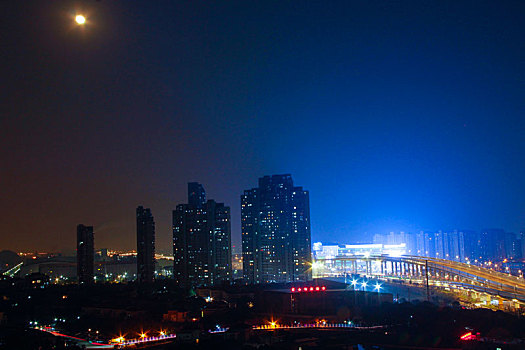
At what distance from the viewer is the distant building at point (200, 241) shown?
84.5 feet

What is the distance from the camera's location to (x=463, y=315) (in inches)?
555

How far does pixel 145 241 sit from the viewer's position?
26.7 meters

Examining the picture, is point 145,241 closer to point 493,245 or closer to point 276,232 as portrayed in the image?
point 276,232

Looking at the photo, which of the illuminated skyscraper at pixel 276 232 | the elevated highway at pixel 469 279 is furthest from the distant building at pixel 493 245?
the illuminated skyscraper at pixel 276 232

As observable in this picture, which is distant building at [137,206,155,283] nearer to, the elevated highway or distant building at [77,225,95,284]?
distant building at [77,225,95,284]

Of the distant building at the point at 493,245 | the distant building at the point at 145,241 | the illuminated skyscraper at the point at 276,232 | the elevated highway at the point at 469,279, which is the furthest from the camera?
the distant building at the point at 493,245

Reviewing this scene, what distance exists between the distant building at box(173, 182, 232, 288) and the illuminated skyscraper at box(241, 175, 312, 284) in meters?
1.51

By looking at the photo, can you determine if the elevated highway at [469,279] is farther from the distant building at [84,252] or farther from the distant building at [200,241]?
the distant building at [84,252]

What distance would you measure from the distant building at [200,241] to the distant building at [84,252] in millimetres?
4919

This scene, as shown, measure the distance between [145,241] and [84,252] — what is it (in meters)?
3.61

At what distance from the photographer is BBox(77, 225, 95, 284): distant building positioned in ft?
88.1

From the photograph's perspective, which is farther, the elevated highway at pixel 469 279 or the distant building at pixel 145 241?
the distant building at pixel 145 241

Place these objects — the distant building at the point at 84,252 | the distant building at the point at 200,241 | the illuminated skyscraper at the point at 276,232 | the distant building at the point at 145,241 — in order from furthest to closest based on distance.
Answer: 1. the illuminated skyscraper at the point at 276,232
2. the distant building at the point at 84,252
3. the distant building at the point at 145,241
4. the distant building at the point at 200,241

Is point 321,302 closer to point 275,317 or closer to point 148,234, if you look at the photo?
point 275,317
